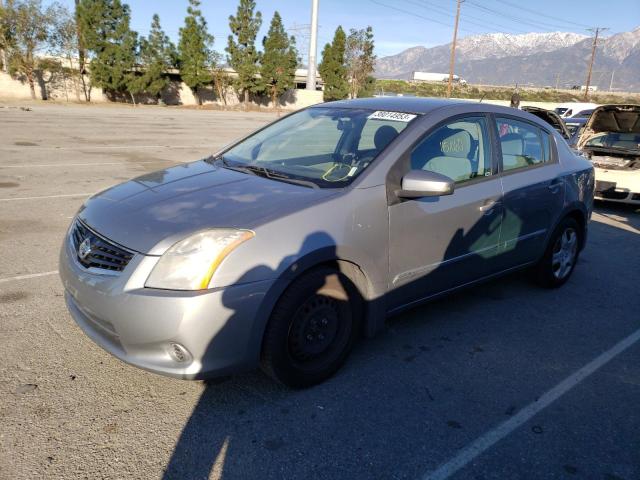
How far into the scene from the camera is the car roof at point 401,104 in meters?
3.73

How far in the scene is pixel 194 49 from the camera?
42469 millimetres

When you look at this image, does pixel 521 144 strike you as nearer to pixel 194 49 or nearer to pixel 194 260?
pixel 194 260

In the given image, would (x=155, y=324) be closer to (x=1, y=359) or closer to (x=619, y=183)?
(x=1, y=359)

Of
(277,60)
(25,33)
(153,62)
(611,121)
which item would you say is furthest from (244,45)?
(611,121)

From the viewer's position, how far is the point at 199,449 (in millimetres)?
2514

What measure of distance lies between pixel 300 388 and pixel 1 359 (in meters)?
1.84

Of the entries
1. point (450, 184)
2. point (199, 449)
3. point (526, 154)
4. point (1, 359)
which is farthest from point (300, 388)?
point (526, 154)

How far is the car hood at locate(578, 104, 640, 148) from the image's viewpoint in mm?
9430

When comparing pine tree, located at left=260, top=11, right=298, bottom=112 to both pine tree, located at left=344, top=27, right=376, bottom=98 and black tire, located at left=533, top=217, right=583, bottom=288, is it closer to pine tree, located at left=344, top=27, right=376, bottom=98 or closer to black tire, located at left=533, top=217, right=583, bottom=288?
pine tree, located at left=344, top=27, right=376, bottom=98

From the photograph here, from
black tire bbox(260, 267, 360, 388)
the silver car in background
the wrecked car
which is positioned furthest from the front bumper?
the wrecked car

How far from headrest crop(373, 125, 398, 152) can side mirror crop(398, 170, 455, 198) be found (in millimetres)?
306

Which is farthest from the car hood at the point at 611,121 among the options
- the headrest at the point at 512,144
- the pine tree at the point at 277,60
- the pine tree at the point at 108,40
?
the pine tree at the point at 277,60

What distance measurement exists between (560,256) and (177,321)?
12.4 feet

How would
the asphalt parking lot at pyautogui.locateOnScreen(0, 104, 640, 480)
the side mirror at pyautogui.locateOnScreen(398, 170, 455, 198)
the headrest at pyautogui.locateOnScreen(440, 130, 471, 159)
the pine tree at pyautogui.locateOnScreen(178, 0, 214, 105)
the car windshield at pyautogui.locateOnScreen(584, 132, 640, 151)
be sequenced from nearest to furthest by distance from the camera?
the asphalt parking lot at pyautogui.locateOnScreen(0, 104, 640, 480), the side mirror at pyautogui.locateOnScreen(398, 170, 455, 198), the headrest at pyautogui.locateOnScreen(440, 130, 471, 159), the car windshield at pyautogui.locateOnScreen(584, 132, 640, 151), the pine tree at pyautogui.locateOnScreen(178, 0, 214, 105)
